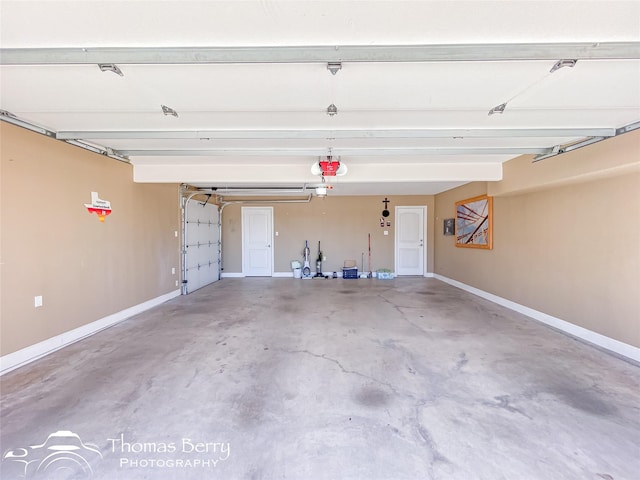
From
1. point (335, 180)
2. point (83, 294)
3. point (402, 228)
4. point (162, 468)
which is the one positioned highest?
point (335, 180)

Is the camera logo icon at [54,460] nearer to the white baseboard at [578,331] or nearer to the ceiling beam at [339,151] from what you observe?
the ceiling beam at [339,151]

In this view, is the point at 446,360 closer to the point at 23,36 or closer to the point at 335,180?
the point at 335,180

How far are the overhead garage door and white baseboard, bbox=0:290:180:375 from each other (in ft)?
5.14

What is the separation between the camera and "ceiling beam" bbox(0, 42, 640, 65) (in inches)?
65.0

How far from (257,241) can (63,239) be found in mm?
5131

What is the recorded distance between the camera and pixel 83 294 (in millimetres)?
3621

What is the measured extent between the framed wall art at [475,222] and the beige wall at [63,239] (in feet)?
20.3

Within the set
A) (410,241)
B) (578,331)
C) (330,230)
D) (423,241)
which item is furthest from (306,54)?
(423,241)

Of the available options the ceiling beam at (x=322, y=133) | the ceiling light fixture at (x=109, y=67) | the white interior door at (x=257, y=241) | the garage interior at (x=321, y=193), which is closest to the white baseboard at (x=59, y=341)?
the garage interior at (x=321, y=193)

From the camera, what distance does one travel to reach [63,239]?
3.33 meters

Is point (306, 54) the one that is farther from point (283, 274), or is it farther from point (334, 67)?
point (283, 274)

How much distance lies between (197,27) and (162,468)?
2.45 m

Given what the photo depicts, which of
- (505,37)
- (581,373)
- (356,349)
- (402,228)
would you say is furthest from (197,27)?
(402,228)

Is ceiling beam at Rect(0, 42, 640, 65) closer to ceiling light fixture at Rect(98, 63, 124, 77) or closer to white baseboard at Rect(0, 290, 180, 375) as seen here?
ceiling light fixture at Rect(98, 63, 124, 77)
